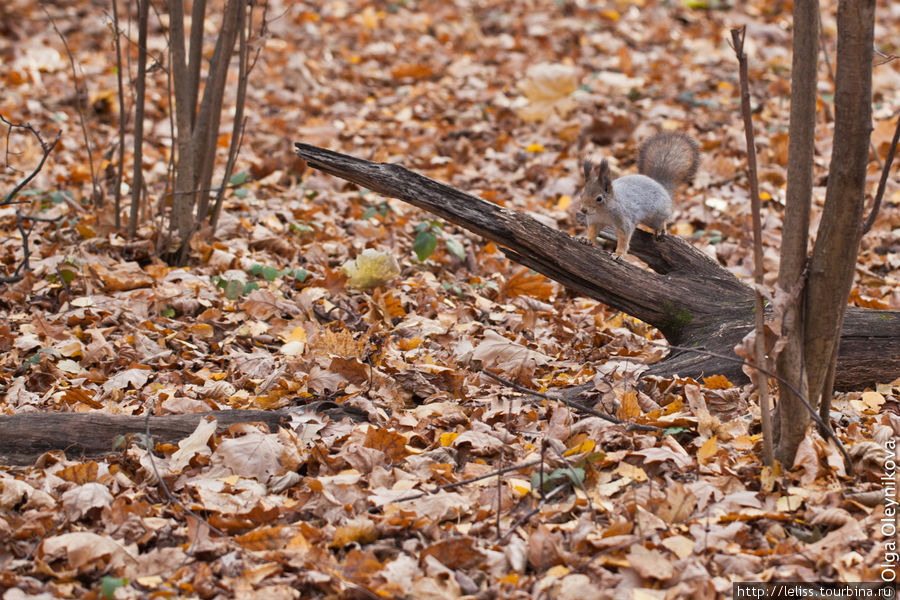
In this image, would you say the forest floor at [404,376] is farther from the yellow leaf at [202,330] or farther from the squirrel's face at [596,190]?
the squirrel's face at [596,190]

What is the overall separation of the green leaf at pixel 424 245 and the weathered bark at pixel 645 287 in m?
1.37

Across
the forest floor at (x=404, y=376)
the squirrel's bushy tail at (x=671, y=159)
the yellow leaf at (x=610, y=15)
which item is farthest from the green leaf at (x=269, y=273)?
the yellow leaf at (x=610, y=15)

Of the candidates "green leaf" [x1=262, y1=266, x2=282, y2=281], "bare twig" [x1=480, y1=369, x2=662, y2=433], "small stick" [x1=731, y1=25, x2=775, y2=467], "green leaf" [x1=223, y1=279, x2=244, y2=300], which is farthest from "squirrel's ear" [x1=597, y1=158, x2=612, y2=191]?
"green leaf" [x1=223, y1=279, x2=244, y2=300]

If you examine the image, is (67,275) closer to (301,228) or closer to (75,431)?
(301,228)

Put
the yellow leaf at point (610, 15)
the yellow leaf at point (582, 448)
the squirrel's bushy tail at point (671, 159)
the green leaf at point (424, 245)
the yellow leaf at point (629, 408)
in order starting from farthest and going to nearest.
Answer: the yellow leaf at point (610, 15), the green leaf at point (424, 245), the squirrel's bushy tail at point (671, 159), the yellow leaf at point (629, 408), the yellow leaf at point (582, 448)

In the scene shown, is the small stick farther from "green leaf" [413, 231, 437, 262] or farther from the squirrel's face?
"green leaf" [413, 231, 437, 262]

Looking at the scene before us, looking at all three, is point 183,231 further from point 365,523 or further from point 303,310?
point 365,523

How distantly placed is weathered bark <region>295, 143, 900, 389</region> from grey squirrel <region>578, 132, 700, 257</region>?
489mm

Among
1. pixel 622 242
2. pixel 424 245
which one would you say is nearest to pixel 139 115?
pixel 424 245

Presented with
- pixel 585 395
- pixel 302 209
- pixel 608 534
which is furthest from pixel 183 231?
pixel 608 534

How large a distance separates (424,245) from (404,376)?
58.6 inches

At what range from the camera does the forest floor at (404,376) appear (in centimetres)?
232

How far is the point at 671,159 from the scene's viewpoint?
4.46 m

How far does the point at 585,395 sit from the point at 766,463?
760 mm
